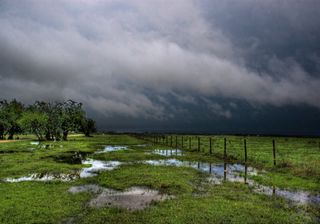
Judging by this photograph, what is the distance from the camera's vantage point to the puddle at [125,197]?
16.2 metres

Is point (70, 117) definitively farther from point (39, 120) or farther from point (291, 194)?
point (291, 194)

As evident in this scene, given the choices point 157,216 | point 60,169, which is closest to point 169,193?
point 157,216

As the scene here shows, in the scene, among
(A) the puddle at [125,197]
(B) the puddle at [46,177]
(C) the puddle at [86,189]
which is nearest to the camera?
(A) the puddle at [125,197]

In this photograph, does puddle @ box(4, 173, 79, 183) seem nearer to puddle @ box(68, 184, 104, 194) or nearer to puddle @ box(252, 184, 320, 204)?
puddle @ box(68, 184, 104, 194)

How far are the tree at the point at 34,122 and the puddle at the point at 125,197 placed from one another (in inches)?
3385

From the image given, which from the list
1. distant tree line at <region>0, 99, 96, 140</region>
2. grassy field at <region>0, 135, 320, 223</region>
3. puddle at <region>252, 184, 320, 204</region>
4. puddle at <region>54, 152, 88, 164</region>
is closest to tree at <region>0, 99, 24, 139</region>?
distant tree line at <region>0, 99, 96, 140</region>

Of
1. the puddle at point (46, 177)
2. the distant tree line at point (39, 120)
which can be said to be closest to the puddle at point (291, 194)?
the puddle at point (46, 177)

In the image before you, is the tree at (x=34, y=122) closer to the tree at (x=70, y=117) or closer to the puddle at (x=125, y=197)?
the tree at (x=70, y=117)

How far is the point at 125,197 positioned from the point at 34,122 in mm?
91587

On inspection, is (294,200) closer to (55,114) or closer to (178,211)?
(178,211)

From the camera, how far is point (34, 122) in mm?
100375

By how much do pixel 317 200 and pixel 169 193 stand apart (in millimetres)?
8922

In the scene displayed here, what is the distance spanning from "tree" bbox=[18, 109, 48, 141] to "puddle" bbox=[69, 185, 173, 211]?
85984mm

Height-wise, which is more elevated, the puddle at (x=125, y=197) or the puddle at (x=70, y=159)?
the puddle at (x=70, y=159)
